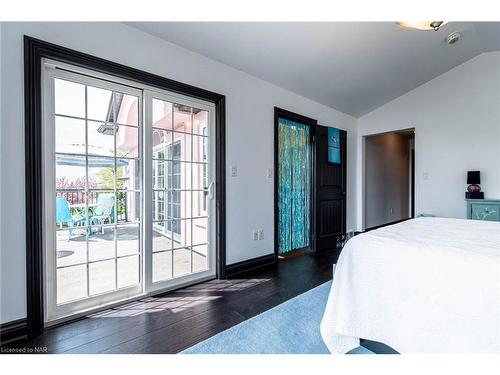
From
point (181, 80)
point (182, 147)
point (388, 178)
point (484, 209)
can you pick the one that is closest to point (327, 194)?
point (484, 209)

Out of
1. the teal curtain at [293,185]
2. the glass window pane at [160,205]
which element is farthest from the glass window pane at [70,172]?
the teal curtain at [293,185]

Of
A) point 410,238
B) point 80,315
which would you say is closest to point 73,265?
point 80,315

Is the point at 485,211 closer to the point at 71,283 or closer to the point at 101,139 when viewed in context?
the point at 101,139

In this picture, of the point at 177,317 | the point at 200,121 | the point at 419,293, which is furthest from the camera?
the point at 200,121

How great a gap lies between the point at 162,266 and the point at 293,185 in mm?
2075

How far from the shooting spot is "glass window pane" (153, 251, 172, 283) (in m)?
2.27

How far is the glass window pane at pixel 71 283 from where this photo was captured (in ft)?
5.96

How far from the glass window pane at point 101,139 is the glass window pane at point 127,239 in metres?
0.65

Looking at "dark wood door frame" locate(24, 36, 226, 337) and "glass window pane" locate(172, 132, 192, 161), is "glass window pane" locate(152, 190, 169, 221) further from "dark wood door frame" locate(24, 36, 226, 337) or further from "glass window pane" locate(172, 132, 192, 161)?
"dark wood door frame" locate(24, 36, 226, 337)

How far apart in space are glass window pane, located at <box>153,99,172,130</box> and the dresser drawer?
13.1ft

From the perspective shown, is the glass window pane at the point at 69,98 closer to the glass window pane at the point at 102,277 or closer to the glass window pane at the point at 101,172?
the glass window pane at the point at 101,172

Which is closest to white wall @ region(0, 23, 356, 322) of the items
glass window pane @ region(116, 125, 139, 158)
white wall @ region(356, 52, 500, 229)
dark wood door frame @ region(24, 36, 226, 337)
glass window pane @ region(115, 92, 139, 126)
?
dark wood door frame @ region(24, 36, 226, 337)

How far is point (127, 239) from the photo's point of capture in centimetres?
213
